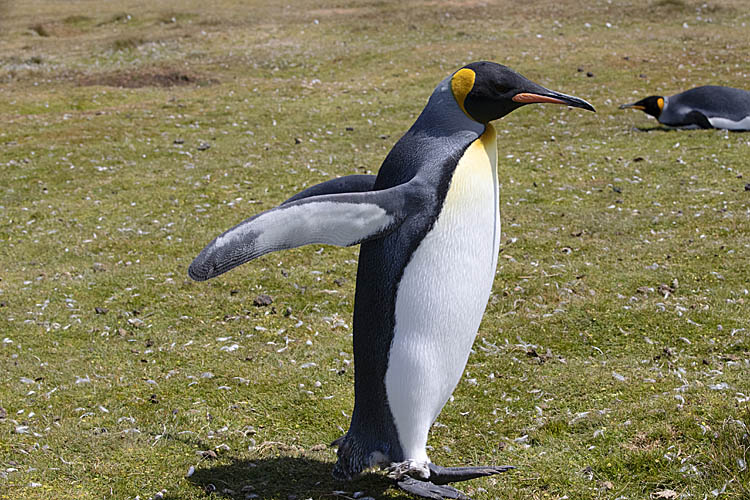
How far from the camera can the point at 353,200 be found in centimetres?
304

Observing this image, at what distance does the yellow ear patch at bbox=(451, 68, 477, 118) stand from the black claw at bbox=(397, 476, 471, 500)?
1765 millimetres

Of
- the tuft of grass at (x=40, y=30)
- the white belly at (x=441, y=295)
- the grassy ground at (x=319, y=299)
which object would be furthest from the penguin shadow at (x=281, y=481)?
the tuft of grass at (x=40, y=30)

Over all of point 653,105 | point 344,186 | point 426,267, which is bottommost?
point 653,105

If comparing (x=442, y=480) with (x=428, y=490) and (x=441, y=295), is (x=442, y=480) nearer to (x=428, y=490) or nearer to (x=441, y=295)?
(x=428, y=490)

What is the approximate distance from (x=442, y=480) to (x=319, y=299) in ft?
11.0

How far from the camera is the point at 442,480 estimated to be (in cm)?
347

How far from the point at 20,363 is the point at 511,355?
3.80 meters

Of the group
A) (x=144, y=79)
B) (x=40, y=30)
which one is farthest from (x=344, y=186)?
(x=40, y=30)

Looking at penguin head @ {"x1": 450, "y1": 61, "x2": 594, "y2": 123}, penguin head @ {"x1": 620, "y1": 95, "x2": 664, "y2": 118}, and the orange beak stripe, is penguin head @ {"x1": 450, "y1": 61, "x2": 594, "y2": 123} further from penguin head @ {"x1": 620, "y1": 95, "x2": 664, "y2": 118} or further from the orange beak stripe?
penguin head @ {"x1": 620, "y1": 95, "x2": 664, "y2": 118}

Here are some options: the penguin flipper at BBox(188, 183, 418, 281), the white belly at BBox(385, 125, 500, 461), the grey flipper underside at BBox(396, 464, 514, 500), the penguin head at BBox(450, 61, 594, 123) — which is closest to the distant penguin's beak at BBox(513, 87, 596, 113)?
the penguin head at BBox(450, 61, 594, 123)

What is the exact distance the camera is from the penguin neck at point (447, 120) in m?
3.36

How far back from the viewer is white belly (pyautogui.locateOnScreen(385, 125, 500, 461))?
3.30m

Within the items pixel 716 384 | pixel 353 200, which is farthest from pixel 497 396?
pixel 353 200

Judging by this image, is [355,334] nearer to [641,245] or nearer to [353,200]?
[353,200]
